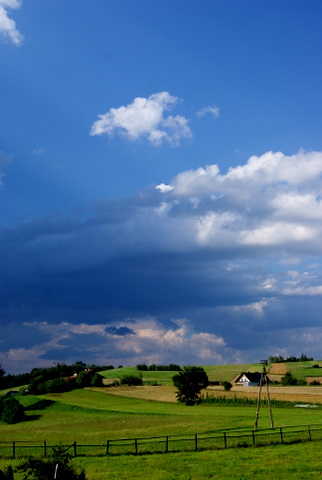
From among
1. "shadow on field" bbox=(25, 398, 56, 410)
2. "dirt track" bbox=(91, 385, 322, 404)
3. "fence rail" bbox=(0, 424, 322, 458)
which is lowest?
"shadow on field" bbox=(25, 398, 56, 410)

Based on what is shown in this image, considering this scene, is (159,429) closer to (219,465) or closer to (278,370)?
(219,465)

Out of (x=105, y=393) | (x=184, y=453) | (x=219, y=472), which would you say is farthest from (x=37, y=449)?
(x=105, y=393)

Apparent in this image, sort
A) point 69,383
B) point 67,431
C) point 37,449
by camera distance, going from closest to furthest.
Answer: point 37,449
point 67,431
point 69,383

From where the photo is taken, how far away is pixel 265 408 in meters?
84.6

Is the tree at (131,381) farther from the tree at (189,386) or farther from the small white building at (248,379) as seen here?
the tree at (189,386)

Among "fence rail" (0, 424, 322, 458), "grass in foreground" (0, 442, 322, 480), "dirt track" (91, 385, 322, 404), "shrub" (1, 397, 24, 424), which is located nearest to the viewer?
"grass in foreground" (0, 442, 322, 480)

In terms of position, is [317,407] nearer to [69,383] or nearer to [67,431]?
[67,431]

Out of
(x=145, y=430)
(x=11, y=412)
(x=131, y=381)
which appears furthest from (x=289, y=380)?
(x=145, y=430)

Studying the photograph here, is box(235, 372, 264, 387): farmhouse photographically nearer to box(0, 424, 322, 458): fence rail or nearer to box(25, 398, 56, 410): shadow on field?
box(25, 398, 56, 410): shadow on field

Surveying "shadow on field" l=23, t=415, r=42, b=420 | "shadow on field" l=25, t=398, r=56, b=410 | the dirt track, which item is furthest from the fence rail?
"shadow on field" l=25, t=398, r=56, b=410

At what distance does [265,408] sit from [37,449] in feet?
165

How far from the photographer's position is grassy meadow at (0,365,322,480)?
32.1 metres

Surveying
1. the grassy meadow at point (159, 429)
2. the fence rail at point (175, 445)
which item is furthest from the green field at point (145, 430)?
the fence rail at point (175, 445)

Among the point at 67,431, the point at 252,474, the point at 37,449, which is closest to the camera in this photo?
the point at 252,474
